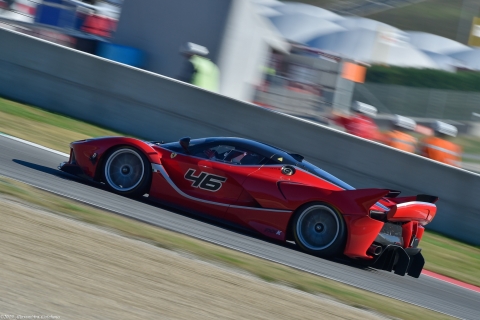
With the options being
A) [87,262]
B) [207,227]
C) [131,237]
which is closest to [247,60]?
[207,227]

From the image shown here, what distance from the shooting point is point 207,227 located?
841 cm

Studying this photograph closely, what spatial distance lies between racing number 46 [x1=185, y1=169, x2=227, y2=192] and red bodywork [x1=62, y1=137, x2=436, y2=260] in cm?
4

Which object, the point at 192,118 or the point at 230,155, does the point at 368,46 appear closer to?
the point at 192,118

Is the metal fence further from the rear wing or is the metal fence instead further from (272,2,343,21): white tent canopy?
(272,2,343,21): white tent canopy

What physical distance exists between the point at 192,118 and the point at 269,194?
18.0 feet

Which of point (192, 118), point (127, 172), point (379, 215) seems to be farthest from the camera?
point (192, 118)

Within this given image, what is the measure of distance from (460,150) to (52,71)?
8.19 metres

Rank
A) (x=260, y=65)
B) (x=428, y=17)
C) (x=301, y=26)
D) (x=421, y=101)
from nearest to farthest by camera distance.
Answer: (x=260, y=65), (x=421, y=101), (x=301, y=26), (x=428, y=17)

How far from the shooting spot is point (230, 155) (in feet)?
28.3

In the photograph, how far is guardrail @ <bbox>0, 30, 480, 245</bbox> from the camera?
12.0 meters

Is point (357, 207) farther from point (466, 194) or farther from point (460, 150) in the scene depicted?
point (460, 150)

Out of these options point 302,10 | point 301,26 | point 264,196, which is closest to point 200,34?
point 264,196

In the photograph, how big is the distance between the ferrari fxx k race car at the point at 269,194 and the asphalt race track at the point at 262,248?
0.16 m

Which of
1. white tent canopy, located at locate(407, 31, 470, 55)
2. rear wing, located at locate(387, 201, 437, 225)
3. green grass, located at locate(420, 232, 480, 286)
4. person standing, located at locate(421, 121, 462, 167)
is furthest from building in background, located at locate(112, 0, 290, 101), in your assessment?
white tent canopy, located at locate(407, 31, 470, 55)
